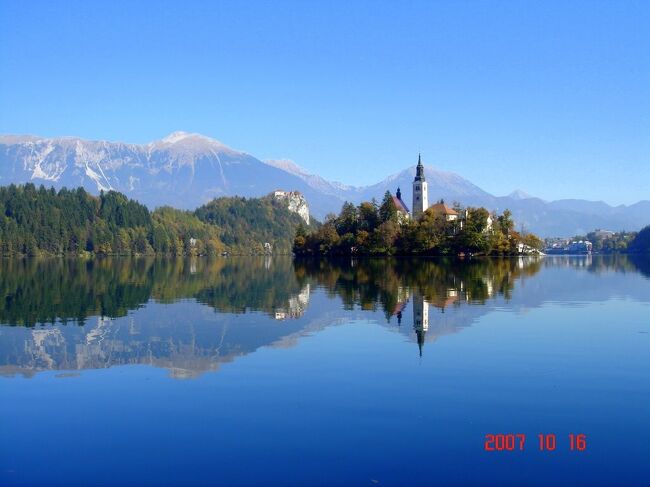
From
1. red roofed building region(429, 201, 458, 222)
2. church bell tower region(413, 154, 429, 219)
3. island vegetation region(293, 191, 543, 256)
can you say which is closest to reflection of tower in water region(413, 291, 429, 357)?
island vegetation region(293, 191, 543, 256)

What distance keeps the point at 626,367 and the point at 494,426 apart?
28.2 ft

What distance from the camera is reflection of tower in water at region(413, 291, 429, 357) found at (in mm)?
27906

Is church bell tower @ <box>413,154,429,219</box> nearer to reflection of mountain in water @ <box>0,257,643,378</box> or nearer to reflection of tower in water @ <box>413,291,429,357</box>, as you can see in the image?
reflection of mountain in water @ <box>0,257,643,378</box>

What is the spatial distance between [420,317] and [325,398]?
16.5m

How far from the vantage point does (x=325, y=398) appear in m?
17.7

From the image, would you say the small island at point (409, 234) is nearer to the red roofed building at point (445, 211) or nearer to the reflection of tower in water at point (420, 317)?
the red roofed building at point (445, 211)

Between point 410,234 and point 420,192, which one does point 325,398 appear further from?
point 420,192

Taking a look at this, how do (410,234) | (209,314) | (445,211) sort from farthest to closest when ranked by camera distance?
(445,211), (410,234), (209,314)

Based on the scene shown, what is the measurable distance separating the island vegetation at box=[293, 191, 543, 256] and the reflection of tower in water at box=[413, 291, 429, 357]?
3359 inches

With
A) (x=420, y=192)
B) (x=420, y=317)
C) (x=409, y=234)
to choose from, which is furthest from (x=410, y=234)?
(x=420, y=317)

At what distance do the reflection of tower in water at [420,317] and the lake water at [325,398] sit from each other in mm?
266

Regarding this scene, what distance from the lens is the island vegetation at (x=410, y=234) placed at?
129 metres

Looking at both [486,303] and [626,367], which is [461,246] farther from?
[626,367]

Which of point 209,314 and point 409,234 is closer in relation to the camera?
point 209,314
